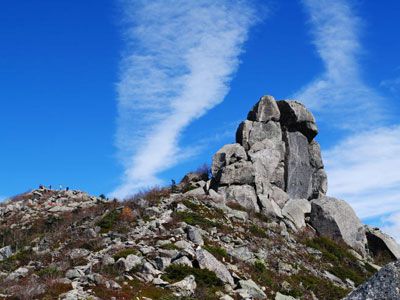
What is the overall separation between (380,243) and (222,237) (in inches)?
806

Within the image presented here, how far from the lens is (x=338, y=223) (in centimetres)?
4366

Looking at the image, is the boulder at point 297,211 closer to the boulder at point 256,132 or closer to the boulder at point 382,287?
the boulder at point 256,132

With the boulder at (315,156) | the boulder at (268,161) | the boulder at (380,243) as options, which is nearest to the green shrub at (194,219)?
the boulder at (268,161)

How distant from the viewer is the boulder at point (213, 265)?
980 inches

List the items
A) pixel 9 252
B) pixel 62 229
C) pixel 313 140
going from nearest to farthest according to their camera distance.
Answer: pixel 9 252 < pixel 62 229 < pixel 313 140

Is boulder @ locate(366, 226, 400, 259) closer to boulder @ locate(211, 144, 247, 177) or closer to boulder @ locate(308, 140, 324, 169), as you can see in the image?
boulder @ locate(308, 140, 324, 169)

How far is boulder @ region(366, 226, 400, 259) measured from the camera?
45219mm

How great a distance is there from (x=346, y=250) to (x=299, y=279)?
11.9 meters

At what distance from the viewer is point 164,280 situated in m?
23.1

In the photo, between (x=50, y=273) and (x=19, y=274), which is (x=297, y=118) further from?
(x=50, y=273)

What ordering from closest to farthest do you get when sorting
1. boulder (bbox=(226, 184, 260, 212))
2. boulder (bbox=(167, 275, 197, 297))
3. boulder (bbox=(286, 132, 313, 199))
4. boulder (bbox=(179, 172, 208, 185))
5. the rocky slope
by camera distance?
boulder (bbox=(167, 275, 197, 297)) → the rocky slope → boulder (bbox=(226, 184, 260, 212)) → boulder (bbox=(179, 172, 208, 185)) → boulder (bbox=(286, 132, 313, 199))

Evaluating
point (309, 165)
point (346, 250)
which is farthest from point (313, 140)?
point (346, 250)

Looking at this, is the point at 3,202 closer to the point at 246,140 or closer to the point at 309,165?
the point at 246,140

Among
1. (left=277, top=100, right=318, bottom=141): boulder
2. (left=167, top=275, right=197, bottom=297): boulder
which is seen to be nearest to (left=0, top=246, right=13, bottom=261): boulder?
(left=167, top=275, right=197, bottom=297): boulder
